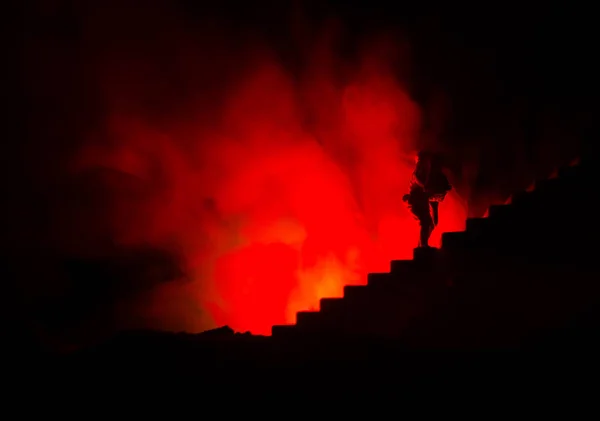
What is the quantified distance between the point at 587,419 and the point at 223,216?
8435 mm

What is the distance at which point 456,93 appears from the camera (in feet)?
34.2

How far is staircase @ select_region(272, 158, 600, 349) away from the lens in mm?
5516

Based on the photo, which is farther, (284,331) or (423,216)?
(423,216)

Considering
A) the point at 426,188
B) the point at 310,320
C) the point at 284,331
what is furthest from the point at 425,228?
the point at 284,331

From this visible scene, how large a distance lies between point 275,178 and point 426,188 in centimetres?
462

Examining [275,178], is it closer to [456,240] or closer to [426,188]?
[426,188]

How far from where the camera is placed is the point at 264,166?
447 inches

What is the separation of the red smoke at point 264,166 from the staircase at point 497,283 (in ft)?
15.3

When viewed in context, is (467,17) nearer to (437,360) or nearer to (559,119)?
(559,119)

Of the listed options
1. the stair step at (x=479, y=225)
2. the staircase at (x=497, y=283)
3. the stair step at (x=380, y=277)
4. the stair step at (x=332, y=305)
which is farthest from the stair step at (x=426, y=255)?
the stair step at (x=332, y=305)

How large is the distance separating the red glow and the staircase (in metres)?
4.79

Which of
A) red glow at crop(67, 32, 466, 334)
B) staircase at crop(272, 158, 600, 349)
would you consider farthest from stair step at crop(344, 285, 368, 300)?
red glow at crop(67, 32, 466, 334)

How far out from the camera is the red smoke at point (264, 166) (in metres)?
10.9

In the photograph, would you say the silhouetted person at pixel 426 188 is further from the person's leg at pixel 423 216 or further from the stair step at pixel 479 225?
the stair step at pixel 479 225
